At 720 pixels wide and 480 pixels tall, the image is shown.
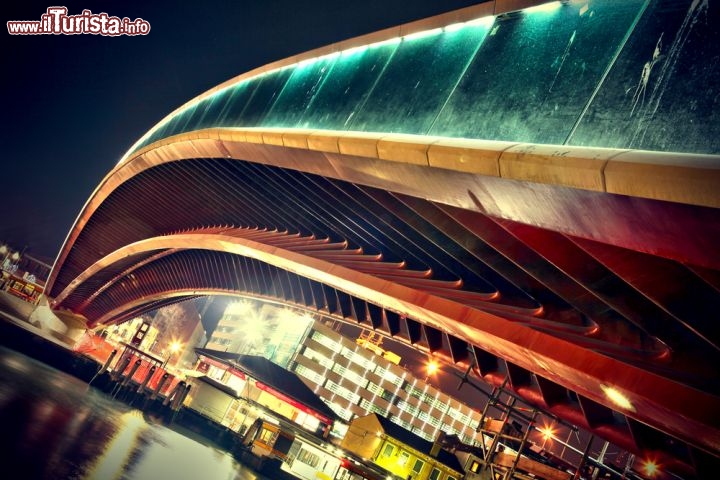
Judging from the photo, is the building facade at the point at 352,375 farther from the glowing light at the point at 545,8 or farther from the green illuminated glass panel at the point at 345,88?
the glowing light at the point at 545,8

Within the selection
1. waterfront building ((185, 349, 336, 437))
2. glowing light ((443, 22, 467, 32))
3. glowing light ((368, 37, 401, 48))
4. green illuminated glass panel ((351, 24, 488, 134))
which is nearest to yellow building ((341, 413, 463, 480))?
waterfront building ((185, 349, 336, 437))

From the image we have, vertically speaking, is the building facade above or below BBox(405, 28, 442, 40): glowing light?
below

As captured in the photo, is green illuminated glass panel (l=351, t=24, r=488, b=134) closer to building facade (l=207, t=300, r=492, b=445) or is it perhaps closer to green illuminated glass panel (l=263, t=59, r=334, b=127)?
green illuminated glass panel (l=263, t=59, r=334, b=127)

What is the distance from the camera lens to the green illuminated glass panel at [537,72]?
439cm

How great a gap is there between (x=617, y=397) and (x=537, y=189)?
2.80 metres

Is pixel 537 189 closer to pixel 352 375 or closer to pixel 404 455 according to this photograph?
pixel 404 455

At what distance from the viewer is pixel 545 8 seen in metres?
5.25

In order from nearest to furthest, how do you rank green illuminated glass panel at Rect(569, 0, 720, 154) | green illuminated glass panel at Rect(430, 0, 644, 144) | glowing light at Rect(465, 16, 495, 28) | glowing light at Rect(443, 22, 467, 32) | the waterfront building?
green illuminated glass panel at Rect(569, 0, 720, 154), green illuminated glass panel at Rect(430, 0, 644, 144), glowing light at Rect(465, 16, 495, 28), glowing light at Rect(443, 22, 467, 32), the waterfront building

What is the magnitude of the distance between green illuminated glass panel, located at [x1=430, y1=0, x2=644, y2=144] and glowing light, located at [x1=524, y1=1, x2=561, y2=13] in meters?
0.01

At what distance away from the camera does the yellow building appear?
119 feet

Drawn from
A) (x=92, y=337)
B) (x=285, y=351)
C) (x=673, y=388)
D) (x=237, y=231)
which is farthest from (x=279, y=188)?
(x=285, y=351)

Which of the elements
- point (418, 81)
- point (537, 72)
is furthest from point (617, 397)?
point (418, 81)

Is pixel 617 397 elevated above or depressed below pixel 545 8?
below

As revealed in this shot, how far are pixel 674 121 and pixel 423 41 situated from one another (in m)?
4.07
